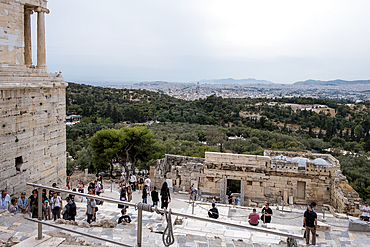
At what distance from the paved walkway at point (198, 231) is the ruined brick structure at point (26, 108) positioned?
2.11 metres

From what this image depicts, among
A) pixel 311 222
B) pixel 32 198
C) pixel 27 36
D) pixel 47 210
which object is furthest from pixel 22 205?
pixel 311 222

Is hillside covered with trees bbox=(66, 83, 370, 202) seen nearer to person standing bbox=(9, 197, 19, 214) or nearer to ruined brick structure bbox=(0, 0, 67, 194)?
ruined brick structure bbox=(0, 0, 67, 194)

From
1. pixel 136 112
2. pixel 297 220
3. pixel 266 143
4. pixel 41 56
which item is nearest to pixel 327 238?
pixel 297 220

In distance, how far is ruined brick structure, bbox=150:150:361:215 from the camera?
15.5m

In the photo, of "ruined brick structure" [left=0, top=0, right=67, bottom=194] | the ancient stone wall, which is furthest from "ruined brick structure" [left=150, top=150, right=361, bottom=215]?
"ruined brick structure" [left=0, top=0, right=67, bottom=194]

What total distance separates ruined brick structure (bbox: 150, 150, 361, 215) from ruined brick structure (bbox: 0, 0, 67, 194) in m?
8.13

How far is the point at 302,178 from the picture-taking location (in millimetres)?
15758

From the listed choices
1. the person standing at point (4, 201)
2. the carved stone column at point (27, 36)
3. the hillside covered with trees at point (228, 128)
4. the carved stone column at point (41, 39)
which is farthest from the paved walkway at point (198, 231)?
the hillside covered with trees at point (228, 128)

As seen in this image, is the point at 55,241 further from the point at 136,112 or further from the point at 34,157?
the point at 136,112

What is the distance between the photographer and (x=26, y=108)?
28.1 feet

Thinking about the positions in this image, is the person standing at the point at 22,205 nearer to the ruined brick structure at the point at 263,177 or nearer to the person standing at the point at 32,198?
the person standing at the point at 32,198

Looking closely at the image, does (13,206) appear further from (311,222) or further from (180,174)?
(180,174)

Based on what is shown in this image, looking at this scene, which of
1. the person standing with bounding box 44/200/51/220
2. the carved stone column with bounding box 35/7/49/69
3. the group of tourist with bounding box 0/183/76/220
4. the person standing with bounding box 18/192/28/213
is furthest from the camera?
the carved stone column with bounding box 35/7/49/69

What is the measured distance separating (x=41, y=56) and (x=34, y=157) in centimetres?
373
